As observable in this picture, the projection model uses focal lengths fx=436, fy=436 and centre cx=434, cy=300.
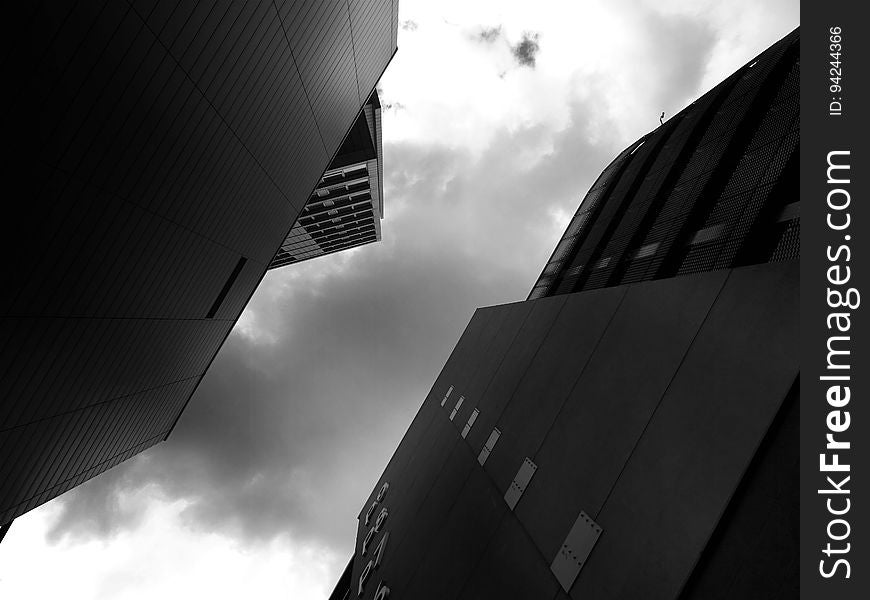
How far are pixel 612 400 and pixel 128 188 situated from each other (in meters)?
10.8

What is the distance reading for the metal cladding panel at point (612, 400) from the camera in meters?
6.05

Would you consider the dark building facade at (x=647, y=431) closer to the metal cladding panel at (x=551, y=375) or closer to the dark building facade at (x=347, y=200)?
the metal cladding panel at (x=551, y=375)

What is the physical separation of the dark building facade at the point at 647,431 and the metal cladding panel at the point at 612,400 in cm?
3

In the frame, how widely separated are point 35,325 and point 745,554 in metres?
12.4

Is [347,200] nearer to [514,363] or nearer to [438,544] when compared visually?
[514,363]

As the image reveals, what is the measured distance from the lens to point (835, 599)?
3496 millimetres

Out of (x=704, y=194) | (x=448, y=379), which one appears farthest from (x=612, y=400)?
(x=448, y=379)

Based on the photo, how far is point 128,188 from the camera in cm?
965

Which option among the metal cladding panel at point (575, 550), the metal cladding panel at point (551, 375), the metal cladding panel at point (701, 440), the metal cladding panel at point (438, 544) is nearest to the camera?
the metal cladding panel at point (701, 440)

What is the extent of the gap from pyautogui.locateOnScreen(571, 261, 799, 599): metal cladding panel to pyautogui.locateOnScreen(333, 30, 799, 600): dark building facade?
0.02 metres

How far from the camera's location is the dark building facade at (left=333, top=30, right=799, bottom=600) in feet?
14.3

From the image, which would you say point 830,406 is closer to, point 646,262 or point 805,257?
point 805,257

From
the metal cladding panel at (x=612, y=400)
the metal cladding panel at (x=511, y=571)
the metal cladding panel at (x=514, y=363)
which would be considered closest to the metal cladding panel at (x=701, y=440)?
the metal cladding panel at (x=612, y=400)

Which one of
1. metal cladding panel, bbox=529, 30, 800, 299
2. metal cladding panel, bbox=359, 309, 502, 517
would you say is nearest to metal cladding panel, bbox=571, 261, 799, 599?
metal cladding panel, bbox=529, 30, 800, 299
